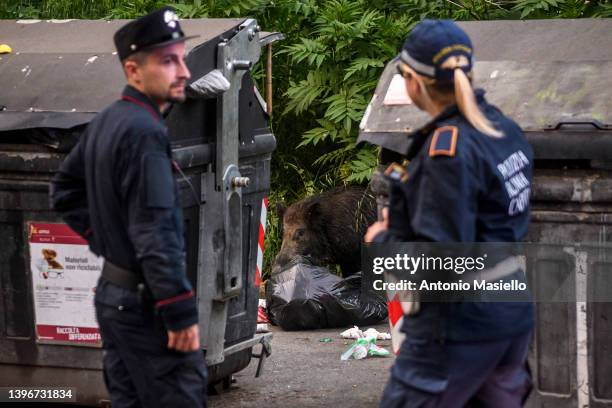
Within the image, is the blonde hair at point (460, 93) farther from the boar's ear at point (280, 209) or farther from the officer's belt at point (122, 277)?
the boar's ear at point (280, 209)

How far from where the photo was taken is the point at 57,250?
214 inches

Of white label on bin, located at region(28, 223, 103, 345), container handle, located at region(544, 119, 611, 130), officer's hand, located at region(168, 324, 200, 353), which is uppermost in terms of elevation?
container handle, located at region(544, 119, 611, 130)

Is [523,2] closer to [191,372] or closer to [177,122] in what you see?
[177,122]

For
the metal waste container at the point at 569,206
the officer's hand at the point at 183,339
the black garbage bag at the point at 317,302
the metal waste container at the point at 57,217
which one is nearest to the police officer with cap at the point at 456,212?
the officer's hand at the point at 183,339

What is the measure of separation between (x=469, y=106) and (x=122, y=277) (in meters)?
1.29

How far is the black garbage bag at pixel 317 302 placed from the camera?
A: 310 inches

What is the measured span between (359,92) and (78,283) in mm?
3993

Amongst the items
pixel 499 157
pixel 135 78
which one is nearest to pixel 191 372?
pixel 135 78

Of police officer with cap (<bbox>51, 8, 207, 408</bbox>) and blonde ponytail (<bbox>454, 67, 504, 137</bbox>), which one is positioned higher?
blonde ponytail (<bbox>454, 67, 504, 137</bbox>)

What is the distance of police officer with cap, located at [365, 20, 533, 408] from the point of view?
329 centimetres

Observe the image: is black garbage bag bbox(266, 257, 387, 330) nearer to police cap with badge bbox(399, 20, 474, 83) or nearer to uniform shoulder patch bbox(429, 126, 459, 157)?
police cap with badge bbox(399, 20, 474, 83)

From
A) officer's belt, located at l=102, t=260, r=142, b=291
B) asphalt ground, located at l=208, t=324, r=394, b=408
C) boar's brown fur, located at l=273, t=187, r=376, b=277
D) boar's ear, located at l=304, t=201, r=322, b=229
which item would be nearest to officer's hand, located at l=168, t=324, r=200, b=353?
officer's belt, located at l=102, t=260, r=142, b=291

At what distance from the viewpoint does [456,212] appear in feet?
10.6

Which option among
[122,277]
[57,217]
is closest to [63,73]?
[57,217]
